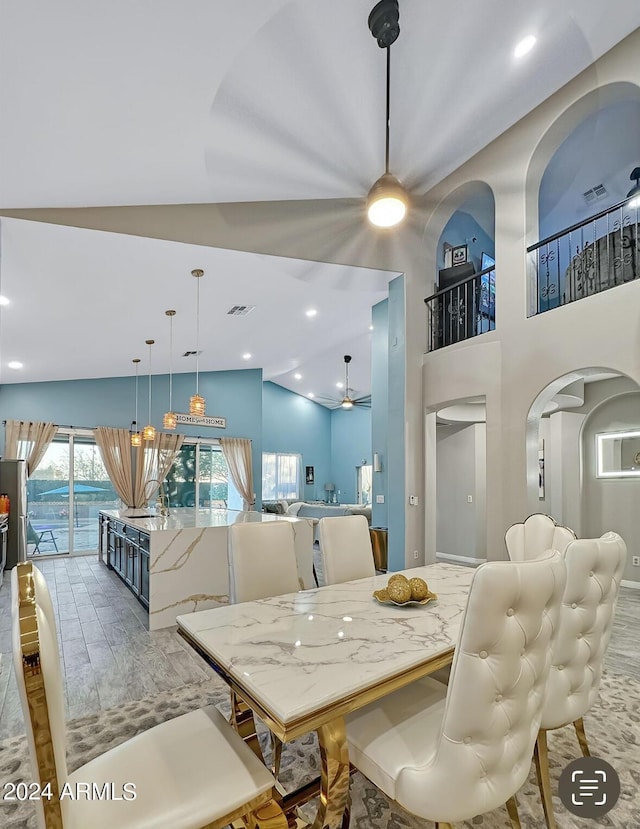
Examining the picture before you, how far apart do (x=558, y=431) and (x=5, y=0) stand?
6.72 meters

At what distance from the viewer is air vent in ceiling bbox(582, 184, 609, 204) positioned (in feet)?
16.8

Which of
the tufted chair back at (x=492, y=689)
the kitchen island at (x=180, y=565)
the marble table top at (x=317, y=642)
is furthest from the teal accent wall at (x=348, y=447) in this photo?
the tufted chair back at (x=492, y=689)

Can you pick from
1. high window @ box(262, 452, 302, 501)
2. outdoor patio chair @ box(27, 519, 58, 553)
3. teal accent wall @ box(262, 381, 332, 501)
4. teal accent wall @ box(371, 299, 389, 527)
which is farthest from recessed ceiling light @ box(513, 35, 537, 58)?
high window @ box(262, 452, 302, 501)

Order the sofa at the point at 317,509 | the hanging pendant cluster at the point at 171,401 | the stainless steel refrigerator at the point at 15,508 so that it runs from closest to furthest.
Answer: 1. the hanging pendant cluster at the point at 171,401
2. the stainless steel refrigerator at the point at 15,508
3. the sofa at the point at 317,509

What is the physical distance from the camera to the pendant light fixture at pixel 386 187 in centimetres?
239

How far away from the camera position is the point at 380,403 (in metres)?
5.88

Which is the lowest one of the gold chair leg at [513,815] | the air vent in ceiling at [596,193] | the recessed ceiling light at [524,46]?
the gold chair leg at [513,815]

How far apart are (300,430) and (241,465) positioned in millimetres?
3275

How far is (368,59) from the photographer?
117 inches

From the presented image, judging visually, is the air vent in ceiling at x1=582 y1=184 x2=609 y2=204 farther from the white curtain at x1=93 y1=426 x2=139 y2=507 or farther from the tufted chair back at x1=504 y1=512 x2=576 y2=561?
the white curtain at x1=93 y1=426 x2=139 y2=507

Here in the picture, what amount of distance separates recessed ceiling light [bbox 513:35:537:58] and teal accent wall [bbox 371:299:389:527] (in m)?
2.90

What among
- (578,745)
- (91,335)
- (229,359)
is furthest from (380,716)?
(229,359)

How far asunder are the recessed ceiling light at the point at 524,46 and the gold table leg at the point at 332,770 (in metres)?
4.40

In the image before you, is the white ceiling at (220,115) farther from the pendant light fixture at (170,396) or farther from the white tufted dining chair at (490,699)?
the white tufted dining chair at (490,699)
